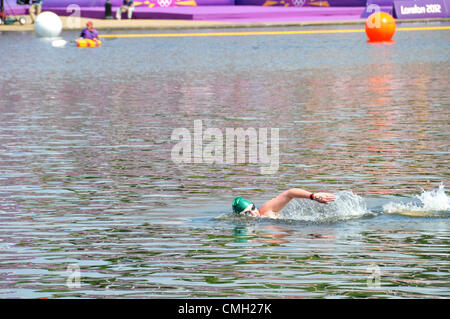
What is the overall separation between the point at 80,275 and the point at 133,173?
679cm

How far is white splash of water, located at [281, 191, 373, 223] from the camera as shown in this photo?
1415cm

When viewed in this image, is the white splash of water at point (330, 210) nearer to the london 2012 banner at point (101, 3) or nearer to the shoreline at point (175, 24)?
the shoreline at point (175, 24)

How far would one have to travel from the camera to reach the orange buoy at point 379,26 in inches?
1831

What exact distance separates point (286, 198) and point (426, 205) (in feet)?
6.76

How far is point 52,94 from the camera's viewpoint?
30078mm

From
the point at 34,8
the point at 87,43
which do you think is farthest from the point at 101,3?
the point at 87,43

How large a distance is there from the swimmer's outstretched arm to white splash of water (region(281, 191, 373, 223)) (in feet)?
0.79

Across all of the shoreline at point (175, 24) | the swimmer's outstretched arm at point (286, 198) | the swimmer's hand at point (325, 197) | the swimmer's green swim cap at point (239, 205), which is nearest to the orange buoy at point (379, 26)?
the shoreline at point (175, 24)

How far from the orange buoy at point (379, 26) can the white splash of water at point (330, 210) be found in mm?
32379

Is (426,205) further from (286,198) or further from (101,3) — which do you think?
(101,3)

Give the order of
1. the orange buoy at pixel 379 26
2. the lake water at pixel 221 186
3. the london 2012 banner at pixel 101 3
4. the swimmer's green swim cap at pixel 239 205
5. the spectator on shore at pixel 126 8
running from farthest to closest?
the london 2012 banner at pixel 101 3 < the spectator on shore at pixel 126 8 < the orange buoy at pixel 379 26 < the swimmer's green swim cap at pixel 239 205 < the lake water at pixel 221 186
